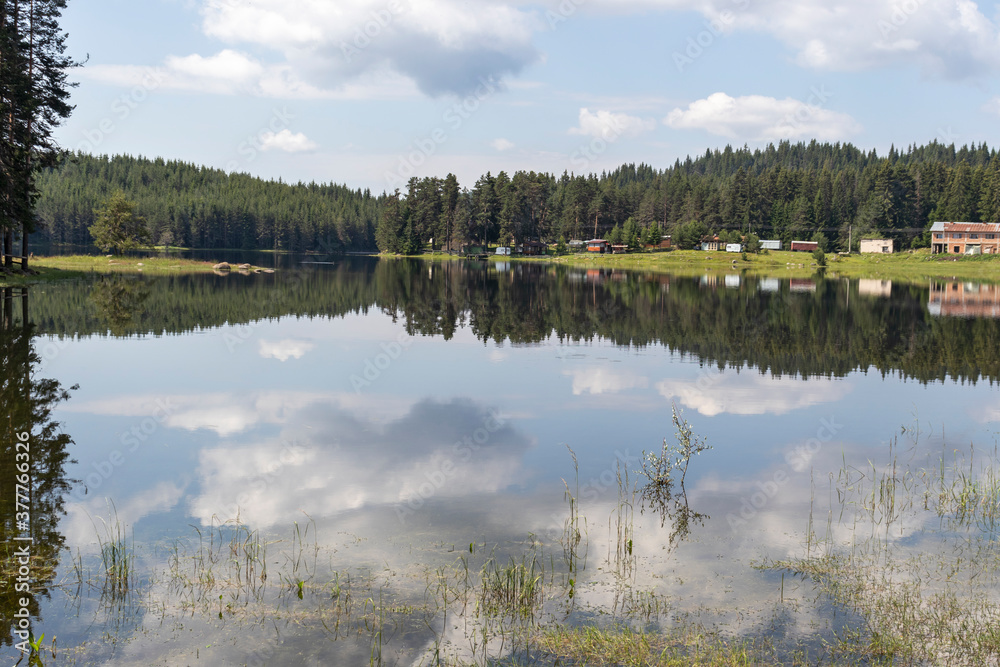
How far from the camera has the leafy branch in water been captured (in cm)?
1441

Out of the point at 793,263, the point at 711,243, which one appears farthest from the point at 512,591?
the point at 711,243

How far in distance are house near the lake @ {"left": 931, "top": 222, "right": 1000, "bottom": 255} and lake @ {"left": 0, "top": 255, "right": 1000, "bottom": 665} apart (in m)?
146

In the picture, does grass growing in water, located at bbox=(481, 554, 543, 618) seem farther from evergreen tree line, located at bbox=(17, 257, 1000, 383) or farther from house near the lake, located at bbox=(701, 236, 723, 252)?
house near the lake, located at bbox=(701, 236, 723, 252)

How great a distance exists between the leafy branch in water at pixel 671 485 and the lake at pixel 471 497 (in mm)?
107

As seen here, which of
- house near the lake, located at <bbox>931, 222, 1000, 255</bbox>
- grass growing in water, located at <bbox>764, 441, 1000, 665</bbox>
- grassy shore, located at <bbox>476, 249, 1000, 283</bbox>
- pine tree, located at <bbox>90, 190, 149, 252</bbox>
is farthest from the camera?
house near the lake, located at <bbox>931, 222, 1000, 255</bbox>

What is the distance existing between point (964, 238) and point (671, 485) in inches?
6877

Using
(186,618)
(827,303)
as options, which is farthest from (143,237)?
(186,618)

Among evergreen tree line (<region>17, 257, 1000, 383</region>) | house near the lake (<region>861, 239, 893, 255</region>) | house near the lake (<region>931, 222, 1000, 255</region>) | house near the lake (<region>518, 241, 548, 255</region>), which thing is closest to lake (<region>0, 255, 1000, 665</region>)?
evergreen tree line (<region>17, 257, 1000, 383</region>)

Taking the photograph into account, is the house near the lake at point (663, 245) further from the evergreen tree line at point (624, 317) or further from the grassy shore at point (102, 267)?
the grassy shore at point (102, 267)

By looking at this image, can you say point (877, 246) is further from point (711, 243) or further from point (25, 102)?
point (25, 102)

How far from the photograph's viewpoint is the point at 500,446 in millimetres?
19375

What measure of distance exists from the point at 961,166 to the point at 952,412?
640ft

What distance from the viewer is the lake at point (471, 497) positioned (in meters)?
10.2

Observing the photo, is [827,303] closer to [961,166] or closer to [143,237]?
[143,237]
